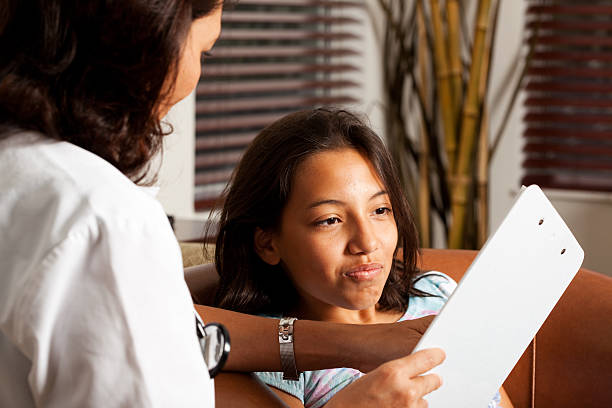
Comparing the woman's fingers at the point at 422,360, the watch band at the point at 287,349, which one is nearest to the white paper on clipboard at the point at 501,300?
the woman's fingers at the point at 422,360

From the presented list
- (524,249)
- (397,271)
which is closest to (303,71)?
(397,271)

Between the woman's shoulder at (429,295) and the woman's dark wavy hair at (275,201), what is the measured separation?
0.02m

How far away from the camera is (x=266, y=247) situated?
1.31 metres

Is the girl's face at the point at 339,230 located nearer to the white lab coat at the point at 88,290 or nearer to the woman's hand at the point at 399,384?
the woman's hand at the point at 399,384

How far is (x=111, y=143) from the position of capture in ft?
2.38

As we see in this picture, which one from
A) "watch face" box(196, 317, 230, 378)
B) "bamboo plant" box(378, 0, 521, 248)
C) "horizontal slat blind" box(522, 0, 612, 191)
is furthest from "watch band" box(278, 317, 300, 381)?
"horizontal slat blind" box(522, 0, 612, 191)

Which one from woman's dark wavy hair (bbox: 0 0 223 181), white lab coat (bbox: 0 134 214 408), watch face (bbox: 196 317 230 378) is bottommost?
watch face (bbox: 196 317 230 378)

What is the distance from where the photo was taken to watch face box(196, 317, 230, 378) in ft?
2.50

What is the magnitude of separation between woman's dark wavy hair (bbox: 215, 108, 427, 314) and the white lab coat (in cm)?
62

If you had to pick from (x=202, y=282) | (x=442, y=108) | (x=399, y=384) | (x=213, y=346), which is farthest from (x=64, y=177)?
(x=442, y=108)

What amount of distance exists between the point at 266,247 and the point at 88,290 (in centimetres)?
70

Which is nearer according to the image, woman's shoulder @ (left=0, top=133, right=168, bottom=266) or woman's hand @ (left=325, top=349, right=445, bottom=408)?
woman's shoulder @ (left=0, top=133, right=168, bottom=266)

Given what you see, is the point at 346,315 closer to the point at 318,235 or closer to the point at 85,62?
the point at 318,235

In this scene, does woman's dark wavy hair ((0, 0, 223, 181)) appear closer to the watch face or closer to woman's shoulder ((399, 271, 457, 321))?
the watch face
